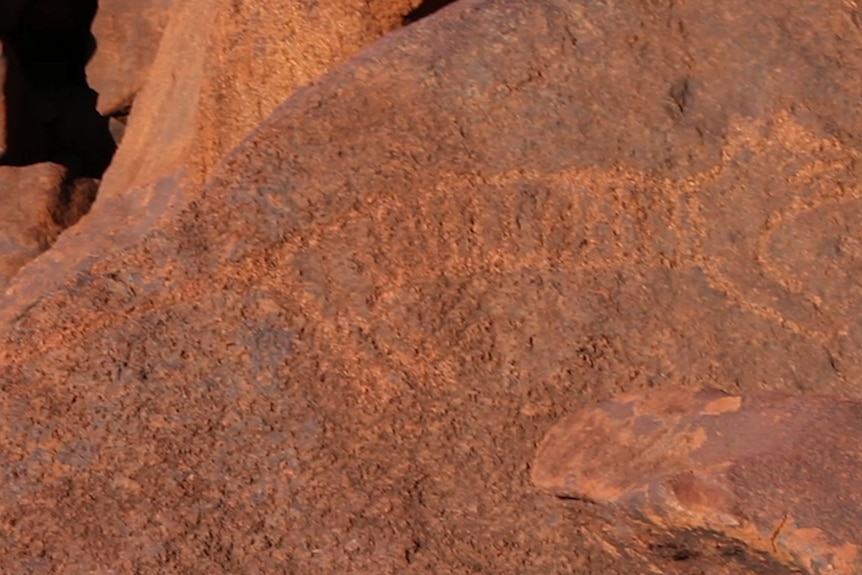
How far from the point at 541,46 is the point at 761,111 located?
0.28 m

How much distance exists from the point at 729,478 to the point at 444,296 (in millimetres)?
427

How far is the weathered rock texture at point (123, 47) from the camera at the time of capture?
2.77 metres

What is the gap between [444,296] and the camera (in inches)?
60.7

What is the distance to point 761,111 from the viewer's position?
168 cm

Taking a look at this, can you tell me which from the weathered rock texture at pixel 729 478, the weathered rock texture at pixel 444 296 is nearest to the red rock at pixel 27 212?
the weathered rock texture at pixel 444 296

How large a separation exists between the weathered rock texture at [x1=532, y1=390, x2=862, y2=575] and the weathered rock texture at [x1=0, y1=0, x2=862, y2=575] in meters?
0.09

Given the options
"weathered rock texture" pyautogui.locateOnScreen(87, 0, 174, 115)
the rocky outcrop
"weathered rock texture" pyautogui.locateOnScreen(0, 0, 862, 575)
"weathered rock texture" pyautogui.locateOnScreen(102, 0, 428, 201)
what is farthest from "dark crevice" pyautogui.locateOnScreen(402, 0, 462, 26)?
"weathered rock texture" pyautogui.locateOnScreen(87, 0, 174, 115)

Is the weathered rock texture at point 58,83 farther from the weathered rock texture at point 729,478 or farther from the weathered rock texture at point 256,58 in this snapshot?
the weathered rock texture at point 729,478

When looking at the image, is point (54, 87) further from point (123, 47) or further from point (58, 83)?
point (123, 47)

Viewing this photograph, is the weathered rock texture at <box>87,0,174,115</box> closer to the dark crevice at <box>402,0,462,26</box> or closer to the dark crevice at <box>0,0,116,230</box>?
the dark crevice at <box>0,0,116,230</box>

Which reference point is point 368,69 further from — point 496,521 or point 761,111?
point 496,521

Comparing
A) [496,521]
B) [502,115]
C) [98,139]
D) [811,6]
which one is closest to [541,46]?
[502,115]

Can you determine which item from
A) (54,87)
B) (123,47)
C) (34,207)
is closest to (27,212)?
(34,207)

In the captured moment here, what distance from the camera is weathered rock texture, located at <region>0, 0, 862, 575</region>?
1.42 meters
